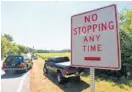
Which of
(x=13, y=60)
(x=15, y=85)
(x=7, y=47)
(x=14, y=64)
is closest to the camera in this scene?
(x=15, y=85)

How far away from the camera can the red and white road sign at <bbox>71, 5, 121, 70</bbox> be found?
2.32 metres

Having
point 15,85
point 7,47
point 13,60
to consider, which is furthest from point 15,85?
point 7,47

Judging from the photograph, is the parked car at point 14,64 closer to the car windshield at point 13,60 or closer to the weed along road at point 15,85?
the car windshield at point 13,60

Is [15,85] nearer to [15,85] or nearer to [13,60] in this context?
[15,85]

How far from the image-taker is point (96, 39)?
8.21 feet

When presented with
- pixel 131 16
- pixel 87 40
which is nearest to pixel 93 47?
pixel 87 40

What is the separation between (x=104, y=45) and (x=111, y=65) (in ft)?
0.79

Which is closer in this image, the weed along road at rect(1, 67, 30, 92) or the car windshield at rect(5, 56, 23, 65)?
the weed along road at rect(1, 67, 30, 92)

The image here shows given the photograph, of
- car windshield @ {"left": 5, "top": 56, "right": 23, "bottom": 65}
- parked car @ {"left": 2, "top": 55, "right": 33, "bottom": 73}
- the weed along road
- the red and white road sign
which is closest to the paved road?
the weed along road

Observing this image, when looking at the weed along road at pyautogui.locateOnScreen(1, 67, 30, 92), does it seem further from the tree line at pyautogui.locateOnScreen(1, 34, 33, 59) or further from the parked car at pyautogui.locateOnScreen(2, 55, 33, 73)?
→ the tree line at pyautogui.locateOnScreen(1, 34, 33, 59)

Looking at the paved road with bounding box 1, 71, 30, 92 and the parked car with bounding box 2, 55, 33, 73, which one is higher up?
the parked car with bounding box 2, 55, 33, 73

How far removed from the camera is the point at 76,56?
2.76 meters

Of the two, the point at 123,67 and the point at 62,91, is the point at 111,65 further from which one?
the point at 123,67

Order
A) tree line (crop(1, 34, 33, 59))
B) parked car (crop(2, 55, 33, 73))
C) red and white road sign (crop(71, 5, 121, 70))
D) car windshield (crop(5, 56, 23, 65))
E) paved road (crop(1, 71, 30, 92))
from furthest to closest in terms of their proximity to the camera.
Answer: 1. tree line (crop(1, 34, 33, 59))
2. car windshield (crop(5, 56, 23, 65))
3. parked car (crop(2, 55, 33, 73))
4. paved road (crop(1, 71, 30, 92))
5. red and white road sign (crop(71, 5, 121, 70))
